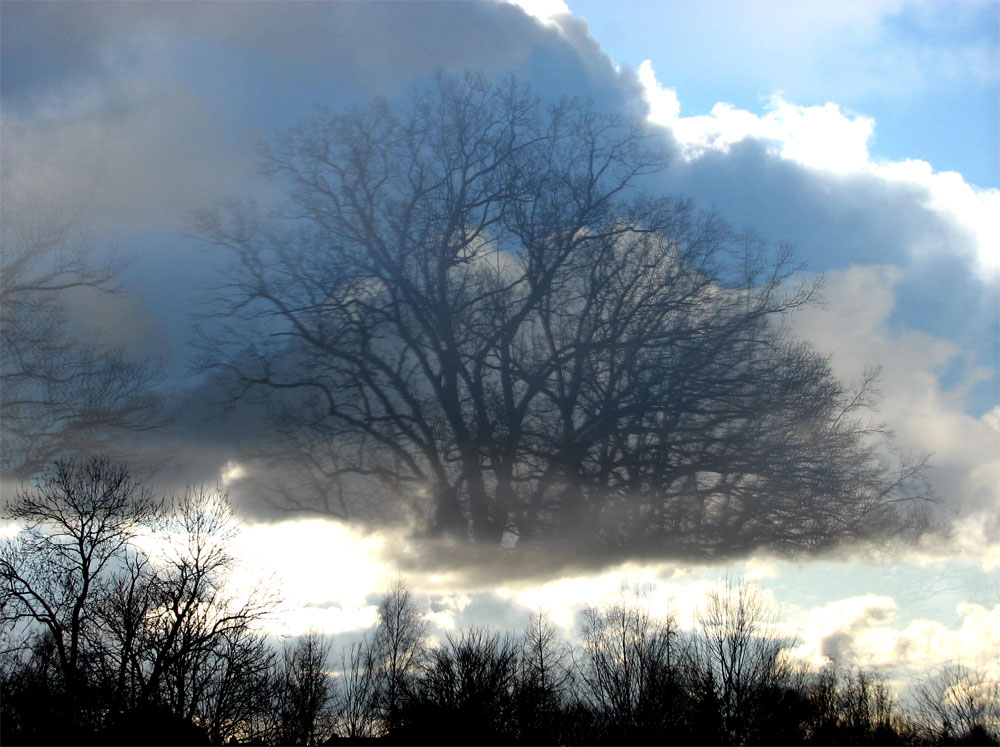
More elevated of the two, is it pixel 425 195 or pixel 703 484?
pixel 425 195

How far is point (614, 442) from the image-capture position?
1167 cm

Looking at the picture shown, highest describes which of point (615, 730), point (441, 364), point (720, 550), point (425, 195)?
point (425, 195)

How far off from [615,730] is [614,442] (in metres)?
6.20

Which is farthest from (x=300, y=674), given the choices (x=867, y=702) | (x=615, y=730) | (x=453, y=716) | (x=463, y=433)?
(x=867, y=702)

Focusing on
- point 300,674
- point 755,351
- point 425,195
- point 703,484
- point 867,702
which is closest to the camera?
point 703,484

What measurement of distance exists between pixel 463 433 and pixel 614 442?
2.04 meters

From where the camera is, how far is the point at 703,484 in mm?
11422

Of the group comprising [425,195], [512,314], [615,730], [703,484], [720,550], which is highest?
[425,195]

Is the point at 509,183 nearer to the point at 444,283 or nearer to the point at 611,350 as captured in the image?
the point at 444,283

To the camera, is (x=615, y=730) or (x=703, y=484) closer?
(x=703, y=484)

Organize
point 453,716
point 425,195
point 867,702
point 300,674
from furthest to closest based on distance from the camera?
point 300,674
point 867,702
point 453,716
point 425,195

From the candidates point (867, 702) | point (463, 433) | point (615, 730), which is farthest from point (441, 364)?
point (867, 702)

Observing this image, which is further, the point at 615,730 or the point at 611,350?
the point at 615,730

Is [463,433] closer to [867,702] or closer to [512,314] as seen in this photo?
[512,314]
